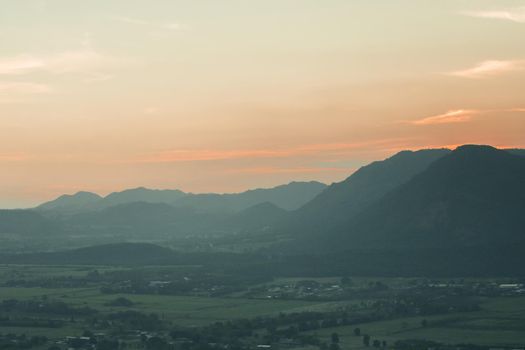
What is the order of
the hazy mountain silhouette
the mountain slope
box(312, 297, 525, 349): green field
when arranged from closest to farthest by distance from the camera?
box(312, 297, 525, 349): green field < the mountain slope < the hazy mountain silhouette

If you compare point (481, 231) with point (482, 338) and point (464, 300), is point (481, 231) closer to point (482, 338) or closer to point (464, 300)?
point (464, 300)

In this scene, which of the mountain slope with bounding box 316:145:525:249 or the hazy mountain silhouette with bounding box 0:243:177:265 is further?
the hazy mountain silhouette with bounding box 0:243:177:265

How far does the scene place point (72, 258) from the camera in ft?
618

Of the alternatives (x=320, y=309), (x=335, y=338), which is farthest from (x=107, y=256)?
(x=335, y=338)

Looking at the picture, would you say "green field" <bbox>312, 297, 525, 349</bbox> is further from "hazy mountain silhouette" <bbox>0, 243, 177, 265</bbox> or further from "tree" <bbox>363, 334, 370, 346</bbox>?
"hazy mountain silhouette" <bbox>0, 243, 177, 265</bbox>

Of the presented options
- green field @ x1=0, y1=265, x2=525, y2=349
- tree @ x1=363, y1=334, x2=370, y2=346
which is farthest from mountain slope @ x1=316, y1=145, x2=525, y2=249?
tree @ x1=363, y1=334, x2=370, y2=346

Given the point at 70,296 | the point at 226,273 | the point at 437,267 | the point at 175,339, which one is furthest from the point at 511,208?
the point at 175,339

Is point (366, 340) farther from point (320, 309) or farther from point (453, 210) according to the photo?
point (453, 210)

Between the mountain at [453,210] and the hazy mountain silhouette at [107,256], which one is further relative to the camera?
the hazy mountain silhouette at [107,256]

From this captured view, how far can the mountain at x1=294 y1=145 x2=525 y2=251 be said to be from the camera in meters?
160

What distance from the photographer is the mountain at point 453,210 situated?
160 metres

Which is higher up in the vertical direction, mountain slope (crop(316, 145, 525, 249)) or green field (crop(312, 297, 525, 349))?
mountain slope (crop(316, 145, 525, 249))

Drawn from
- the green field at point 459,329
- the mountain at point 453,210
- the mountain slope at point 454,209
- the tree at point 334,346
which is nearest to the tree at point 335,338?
the green field at point 459,329

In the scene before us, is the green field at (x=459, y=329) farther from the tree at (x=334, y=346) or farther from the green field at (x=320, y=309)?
the tree at (x=334, y=346)
